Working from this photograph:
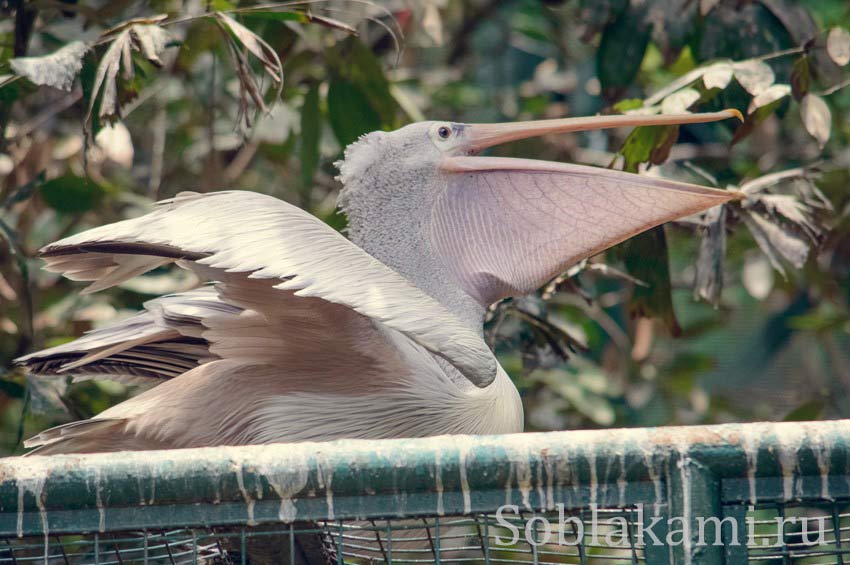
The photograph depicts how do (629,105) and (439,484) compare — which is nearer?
(439,484)

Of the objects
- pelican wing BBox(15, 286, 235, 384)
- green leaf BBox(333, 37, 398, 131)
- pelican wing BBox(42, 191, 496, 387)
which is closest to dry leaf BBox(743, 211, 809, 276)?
pelican wing BBox(42, 191, 496, 387)

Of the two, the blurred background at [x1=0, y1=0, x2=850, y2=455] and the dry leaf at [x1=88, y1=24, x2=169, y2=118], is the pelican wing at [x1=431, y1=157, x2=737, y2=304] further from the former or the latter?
the dry leaf at [x1=88, y1=24, x2=169, y2=118]

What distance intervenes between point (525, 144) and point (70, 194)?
1.69m

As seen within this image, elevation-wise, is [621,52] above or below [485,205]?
above

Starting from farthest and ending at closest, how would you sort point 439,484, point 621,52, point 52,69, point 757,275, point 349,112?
point 757,275
point 349,112
point 621,52
point 52,69
point 439,484

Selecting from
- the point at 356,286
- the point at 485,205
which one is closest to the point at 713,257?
the point at 485,205

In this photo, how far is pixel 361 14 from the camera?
Result: 3654mm

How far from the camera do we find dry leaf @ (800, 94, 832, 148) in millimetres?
3184

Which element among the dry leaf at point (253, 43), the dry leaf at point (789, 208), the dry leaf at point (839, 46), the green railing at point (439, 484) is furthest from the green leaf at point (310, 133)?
the green railing at point (439, 484)

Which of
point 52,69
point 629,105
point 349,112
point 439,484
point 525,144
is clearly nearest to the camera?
point 439,484

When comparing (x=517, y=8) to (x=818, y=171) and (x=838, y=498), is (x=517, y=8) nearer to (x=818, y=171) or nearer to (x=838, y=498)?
(x=818, y=171)

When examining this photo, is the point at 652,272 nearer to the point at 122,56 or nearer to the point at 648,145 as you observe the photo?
the point at 648,145

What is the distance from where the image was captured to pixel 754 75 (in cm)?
321

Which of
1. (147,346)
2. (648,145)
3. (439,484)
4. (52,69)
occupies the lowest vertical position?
(439,484)
